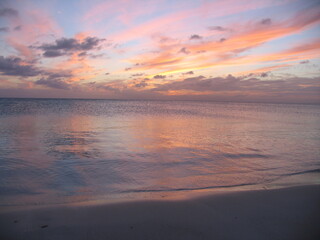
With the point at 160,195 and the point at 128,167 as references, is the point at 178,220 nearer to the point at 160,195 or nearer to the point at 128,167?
the point at 160,195

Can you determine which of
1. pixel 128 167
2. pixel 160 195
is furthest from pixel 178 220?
pixel 128 167

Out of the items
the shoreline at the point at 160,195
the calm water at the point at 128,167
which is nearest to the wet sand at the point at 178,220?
the shoreline at the point at 160,195

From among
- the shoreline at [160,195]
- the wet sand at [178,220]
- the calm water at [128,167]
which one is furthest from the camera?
the calm water at [128,167]

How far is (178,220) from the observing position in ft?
12.4

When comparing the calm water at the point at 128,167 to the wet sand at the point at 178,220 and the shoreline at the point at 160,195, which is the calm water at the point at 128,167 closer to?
the shoreline at the point at 160,195

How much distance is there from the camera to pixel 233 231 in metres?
3.48

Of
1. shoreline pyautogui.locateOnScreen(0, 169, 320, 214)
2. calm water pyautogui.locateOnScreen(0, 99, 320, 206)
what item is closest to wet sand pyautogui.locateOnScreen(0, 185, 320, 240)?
shoreline pyautogui.locateOnScreen(0, 169, 320, 214)

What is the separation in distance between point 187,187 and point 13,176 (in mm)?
5449

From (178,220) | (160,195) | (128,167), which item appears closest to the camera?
(178,220)

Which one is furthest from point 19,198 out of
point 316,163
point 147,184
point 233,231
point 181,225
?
point 316,163

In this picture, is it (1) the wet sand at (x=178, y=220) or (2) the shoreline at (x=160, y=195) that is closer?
(1) the wet sand at (x=178, y=220)

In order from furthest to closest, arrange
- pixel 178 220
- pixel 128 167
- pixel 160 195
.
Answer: pixel 128 167 < pixel 160 195 < pixel 178 220

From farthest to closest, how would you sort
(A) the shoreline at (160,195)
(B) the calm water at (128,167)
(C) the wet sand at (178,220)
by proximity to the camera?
(B) the calm water at (128,167) < (A) the shoreline at (160,195) < (C) the wet sand at (178,220)

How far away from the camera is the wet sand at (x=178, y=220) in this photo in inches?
132
